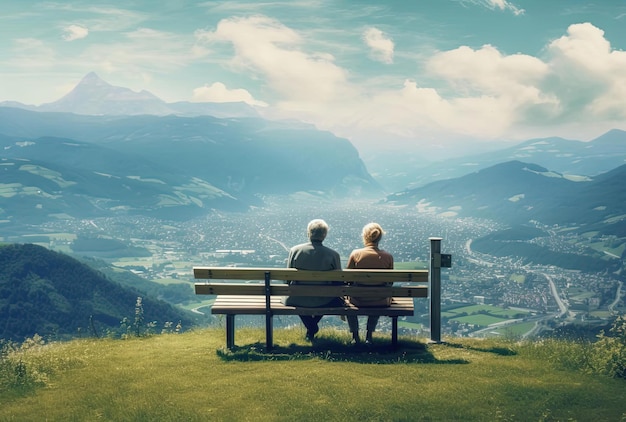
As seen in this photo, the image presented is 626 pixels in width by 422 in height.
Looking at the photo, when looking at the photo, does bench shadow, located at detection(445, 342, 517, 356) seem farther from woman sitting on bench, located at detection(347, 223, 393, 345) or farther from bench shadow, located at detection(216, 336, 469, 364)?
woman sitting on bench, located at detection(347, 223, 393, 345)

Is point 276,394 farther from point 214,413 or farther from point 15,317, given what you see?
point 15,317

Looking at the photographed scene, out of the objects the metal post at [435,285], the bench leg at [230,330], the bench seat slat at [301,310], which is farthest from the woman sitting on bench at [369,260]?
the bench leg at [230,330]

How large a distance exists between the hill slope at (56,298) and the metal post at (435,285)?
140 m

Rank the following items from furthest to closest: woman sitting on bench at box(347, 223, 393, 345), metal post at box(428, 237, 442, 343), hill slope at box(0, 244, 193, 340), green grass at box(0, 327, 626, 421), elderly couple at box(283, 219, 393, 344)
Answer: hill slope at box(0, 244, 193, 340)
metal post at box(428, 237, 442, 343)
woman sitting on bench at box(347, 223, 393, 345)
elderly couple at box(283, 219, 393, 344)
green grass at box(0, 327, 626, 421)

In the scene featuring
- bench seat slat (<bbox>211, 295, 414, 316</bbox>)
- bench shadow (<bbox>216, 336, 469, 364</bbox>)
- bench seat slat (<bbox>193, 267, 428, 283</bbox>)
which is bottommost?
bench shadow (<bbox>216, 336, 469, 364</bbox>)

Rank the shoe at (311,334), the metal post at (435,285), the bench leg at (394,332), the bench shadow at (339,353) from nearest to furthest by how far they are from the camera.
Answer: the bench shadow at (339,353) → the bench leg at (394,332) → the metal post at (435,285) → the shoe at (311,334)

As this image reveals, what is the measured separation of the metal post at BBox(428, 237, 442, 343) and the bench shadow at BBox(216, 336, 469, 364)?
1.74 feet

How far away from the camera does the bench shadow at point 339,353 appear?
1112 centimetres

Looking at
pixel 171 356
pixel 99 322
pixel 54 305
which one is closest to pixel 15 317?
pixel 54 305

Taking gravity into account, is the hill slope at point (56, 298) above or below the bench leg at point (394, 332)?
below

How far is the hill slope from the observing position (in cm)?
15225

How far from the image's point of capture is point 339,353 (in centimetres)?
1159

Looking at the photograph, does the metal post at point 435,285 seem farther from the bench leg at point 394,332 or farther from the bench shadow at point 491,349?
the bench leg at point 394,332

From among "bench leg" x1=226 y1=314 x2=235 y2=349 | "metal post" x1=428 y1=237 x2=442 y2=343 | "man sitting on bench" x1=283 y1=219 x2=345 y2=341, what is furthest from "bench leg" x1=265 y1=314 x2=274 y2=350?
"metal post" x1=428 y1=237 x2=442 y2=343
